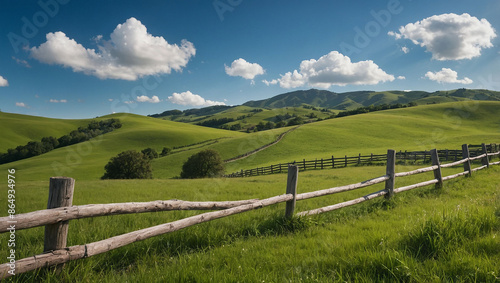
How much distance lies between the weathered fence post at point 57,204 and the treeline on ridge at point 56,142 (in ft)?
338

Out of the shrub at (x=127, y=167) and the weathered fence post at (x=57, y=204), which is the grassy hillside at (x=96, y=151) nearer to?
the shrub at (x=127, y=167)

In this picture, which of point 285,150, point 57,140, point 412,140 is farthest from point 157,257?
point 57,140

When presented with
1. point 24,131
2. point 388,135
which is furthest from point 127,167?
point 24,131

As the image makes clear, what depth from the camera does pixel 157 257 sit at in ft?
12.5

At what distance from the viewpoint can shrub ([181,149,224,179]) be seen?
114 feet

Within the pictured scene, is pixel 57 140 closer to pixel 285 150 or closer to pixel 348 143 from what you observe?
pixel 285 150

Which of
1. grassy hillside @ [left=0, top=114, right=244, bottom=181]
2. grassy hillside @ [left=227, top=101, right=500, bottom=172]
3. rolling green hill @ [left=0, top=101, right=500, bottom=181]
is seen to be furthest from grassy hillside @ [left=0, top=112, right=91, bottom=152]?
grassy hillside @ [left=227, top=101, right=500, bottom=172]

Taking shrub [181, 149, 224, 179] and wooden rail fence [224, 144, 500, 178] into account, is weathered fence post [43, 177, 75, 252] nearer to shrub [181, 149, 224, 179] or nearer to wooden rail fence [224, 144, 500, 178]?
wooden rail fence [224, 144, 500, 178]

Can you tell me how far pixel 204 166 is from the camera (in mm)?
34719

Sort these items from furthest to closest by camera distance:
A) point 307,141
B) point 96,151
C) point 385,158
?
point 96,151 < point 307,141 < point 385,158

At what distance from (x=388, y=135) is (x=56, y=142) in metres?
112

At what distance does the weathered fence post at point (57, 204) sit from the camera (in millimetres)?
2918

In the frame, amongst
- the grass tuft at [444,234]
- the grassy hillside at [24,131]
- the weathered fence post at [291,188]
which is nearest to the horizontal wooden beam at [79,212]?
the weathered fence post at [291,188]

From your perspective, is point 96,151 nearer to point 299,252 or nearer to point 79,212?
point 79,212
